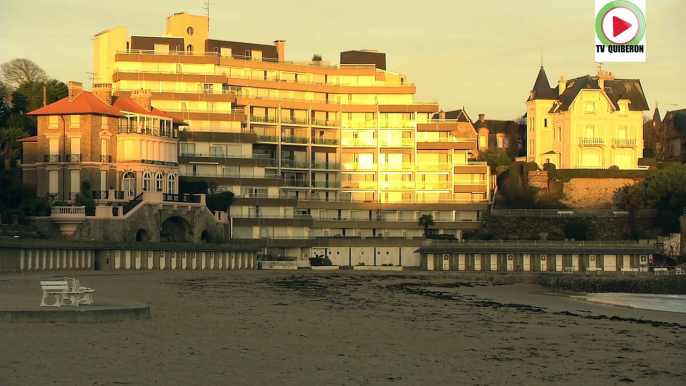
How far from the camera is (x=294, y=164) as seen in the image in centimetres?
10612

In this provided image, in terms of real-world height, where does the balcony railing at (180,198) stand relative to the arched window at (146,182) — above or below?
below

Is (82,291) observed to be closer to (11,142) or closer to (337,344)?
(337,344)

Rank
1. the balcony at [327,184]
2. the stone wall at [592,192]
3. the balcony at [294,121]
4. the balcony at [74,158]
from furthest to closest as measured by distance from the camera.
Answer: the balcony at [327,184] < the balcony at [294,121] < the stone wall at [592,192] < the balcony at [74,158]

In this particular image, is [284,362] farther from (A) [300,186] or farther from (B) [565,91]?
(B) [565,91]

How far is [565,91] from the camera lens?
118 m

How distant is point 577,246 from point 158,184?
115 feet

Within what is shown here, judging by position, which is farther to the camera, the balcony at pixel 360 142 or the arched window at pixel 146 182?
the balcony at pixel 360 142

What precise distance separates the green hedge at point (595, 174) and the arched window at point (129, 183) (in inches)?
1773

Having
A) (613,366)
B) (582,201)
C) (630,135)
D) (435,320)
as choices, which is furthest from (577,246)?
(613,366)

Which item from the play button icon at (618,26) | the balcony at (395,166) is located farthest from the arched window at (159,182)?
the play button icon at (618,26)

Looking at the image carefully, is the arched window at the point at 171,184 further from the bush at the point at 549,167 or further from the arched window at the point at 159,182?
the bush at the point at 549,167

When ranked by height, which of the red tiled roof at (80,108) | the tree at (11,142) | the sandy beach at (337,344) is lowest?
the sandy beach at (337,344)

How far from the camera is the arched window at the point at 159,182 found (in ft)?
268

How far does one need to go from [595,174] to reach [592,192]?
1.82 m
